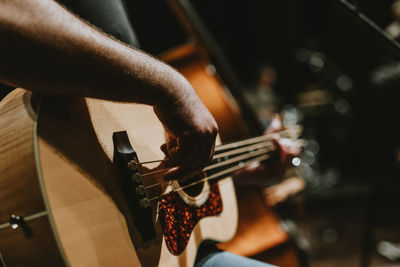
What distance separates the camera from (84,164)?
61cm

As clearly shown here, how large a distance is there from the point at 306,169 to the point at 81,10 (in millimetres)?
4253

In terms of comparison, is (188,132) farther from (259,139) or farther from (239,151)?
(259,139)

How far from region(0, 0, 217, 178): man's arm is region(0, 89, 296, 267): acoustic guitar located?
0.09m

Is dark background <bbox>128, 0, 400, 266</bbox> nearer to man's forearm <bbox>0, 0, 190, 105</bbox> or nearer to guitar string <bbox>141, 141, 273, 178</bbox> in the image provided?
guitar string <bbox>141, 141, 273, 178</bbox>

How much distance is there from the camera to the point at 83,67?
530mm

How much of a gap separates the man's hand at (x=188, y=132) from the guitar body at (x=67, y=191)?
109 mm

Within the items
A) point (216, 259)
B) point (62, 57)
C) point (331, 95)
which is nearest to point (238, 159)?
point (216, 259)

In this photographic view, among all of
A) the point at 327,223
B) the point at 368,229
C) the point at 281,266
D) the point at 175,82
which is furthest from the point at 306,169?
the point at 175,82

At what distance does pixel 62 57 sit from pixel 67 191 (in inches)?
9.9

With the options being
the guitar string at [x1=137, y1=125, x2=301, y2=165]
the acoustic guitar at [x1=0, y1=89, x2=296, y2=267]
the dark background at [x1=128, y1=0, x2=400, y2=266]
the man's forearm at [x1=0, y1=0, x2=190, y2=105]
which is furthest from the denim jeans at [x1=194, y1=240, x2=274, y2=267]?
the dark background at [x1=128, y1=0, x2=400, y2=266]

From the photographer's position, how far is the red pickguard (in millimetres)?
768

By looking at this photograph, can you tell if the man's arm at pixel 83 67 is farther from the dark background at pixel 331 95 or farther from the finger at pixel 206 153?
the dark background at pixel 331 95

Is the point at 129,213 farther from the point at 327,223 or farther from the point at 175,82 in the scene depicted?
the point at 327,223

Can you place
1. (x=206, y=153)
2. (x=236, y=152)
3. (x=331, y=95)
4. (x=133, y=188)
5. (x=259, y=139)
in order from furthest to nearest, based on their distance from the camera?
(x=331, y=95) < (x=259, y=139) < (x=236, y=152) < (x=206, y=153) < (x=133, y=188)
